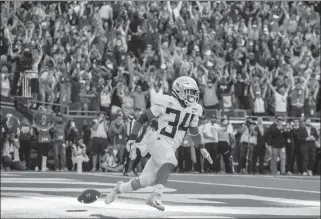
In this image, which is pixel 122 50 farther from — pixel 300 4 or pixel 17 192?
pixel 300 4

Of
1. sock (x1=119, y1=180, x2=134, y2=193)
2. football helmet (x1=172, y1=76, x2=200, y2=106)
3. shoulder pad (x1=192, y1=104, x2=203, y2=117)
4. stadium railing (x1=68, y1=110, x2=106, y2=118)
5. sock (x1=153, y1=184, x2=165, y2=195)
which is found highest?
football helmet (x1=172, y1=76, x2=200, y2=106)

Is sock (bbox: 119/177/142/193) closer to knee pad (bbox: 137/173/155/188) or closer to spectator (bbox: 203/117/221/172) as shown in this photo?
knee pad (bbox: 137/173/155/188)

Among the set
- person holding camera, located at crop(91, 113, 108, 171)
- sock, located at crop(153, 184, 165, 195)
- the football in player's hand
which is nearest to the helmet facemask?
sock, located at crop(153, 184, 165, 195)

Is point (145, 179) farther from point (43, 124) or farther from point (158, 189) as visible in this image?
point (43, 124)

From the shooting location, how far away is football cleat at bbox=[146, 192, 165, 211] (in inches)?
250

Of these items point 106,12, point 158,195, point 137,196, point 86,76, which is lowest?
point 137,196

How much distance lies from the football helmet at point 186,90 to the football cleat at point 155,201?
2.21ft

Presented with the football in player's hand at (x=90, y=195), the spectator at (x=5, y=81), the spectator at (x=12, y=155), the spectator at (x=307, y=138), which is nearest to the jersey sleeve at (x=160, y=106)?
the football in player's hand at (x=90, y=195)

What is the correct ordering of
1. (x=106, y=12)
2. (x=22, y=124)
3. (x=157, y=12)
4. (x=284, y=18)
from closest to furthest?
(x=22, y=124) → (x=106, y=12) → (x=157, y=12) → (x=284, y=18)

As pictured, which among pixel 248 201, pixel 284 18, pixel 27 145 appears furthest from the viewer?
pixel 284 18

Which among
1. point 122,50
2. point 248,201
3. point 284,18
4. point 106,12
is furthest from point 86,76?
point 284,18

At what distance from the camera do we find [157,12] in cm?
Result: 3825

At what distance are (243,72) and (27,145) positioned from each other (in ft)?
9.10

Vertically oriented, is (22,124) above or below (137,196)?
above
